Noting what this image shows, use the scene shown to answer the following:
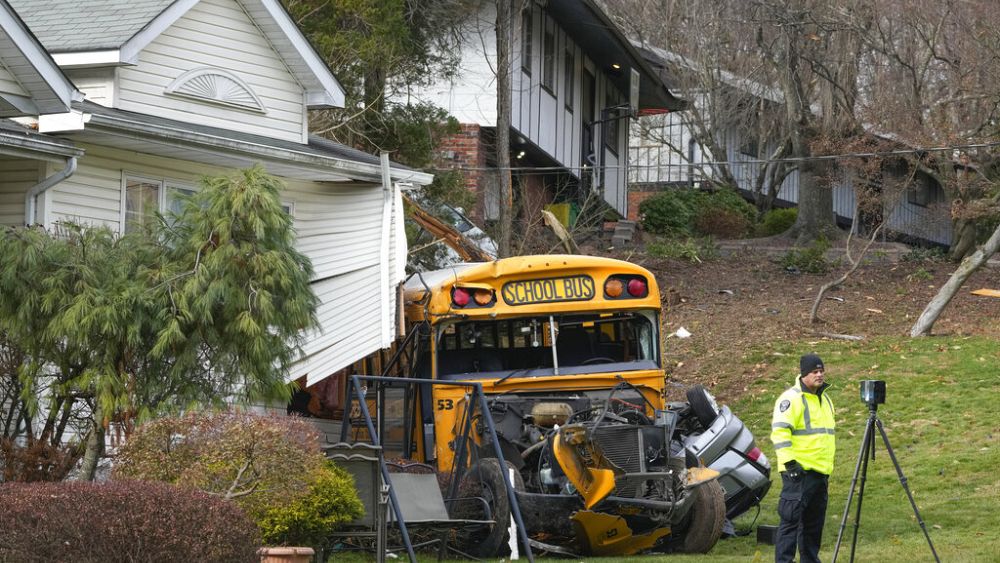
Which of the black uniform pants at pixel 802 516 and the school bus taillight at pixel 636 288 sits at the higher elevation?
the school bus taillight at pixel 636 288

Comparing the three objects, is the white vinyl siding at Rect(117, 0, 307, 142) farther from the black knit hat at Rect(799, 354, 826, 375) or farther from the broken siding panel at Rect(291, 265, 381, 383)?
the black knit hat at Rect(799, 354, 826, 375)

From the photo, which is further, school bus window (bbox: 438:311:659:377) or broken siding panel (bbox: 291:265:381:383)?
broken siding panel (bbox: 291:265:381:383)

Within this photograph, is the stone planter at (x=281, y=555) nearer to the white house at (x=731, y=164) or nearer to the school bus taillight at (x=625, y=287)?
the school bus taillight at (x=625, y=287)

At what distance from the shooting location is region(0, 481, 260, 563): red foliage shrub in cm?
841

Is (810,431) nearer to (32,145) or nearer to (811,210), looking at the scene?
(32,145)

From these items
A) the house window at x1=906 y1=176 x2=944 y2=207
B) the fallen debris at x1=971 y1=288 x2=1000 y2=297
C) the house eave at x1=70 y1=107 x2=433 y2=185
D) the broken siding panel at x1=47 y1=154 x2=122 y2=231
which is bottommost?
the fallen debris at x1=971 y1=288 x2=1000 y2=297

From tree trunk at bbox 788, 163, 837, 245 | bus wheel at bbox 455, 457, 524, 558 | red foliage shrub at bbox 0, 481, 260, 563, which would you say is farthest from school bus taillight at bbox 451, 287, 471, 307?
tree trunk at bbox 788, 163, 837, 245

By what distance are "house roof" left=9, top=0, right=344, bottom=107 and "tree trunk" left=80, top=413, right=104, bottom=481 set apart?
203 inches

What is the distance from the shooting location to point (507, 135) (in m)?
28.0

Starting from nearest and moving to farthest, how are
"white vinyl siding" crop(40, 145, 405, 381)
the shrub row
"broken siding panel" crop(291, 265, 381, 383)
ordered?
"white vinyl siding" crop(40, 145, 405, 381)
"broken siding panel" crop(291, 265, 381, 383)
the shrub row

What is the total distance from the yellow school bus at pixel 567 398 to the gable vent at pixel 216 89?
11.3 ft

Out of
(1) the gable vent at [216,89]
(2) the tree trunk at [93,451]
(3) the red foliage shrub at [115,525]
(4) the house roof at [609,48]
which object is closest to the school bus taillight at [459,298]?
(2) the tree trunk at [93,451]

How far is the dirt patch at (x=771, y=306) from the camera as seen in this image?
25.5m

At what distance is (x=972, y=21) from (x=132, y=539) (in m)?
23.9
